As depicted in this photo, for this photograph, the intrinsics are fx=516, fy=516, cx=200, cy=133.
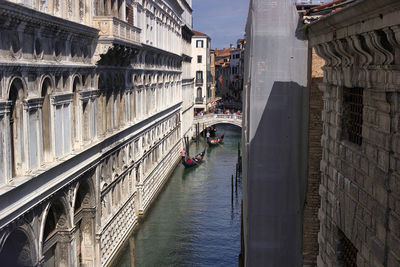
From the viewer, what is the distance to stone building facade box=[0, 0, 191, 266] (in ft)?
28.0

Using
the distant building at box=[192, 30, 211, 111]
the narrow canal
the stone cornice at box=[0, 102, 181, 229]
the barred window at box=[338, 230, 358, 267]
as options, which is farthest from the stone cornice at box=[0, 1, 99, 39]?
the distant building at box=[192, 30, 211, 111]

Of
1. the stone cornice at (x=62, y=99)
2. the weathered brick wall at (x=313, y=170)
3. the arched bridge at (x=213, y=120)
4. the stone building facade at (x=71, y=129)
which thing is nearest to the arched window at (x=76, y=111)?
the stone building facade at (x=71, y=129)

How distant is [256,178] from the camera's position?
8.97 m

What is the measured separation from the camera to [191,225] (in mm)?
18578

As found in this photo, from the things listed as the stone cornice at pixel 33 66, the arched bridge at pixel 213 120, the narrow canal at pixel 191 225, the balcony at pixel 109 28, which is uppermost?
the balcony at pixel 109 28

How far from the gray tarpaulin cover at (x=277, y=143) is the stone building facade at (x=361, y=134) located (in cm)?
232

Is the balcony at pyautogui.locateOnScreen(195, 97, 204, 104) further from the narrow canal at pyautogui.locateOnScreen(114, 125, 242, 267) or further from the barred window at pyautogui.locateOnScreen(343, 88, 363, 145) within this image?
the barred window at pyautogui.locateOnScreen(343, 88, 363, 145)

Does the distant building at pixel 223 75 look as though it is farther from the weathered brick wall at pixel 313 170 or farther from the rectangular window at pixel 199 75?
the weathered brick wall at pixel 313 170

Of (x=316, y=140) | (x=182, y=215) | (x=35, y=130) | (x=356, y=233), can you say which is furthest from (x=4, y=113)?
(x=182, y=215)

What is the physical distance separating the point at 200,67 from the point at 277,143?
4507 cm

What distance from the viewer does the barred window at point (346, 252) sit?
531 cm

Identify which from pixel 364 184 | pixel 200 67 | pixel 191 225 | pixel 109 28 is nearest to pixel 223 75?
pixel 200 67

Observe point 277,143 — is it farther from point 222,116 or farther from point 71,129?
point 222,116

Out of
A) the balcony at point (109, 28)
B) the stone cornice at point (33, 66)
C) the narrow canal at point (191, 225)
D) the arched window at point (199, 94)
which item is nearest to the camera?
the stone cornice at point (33, 66)
